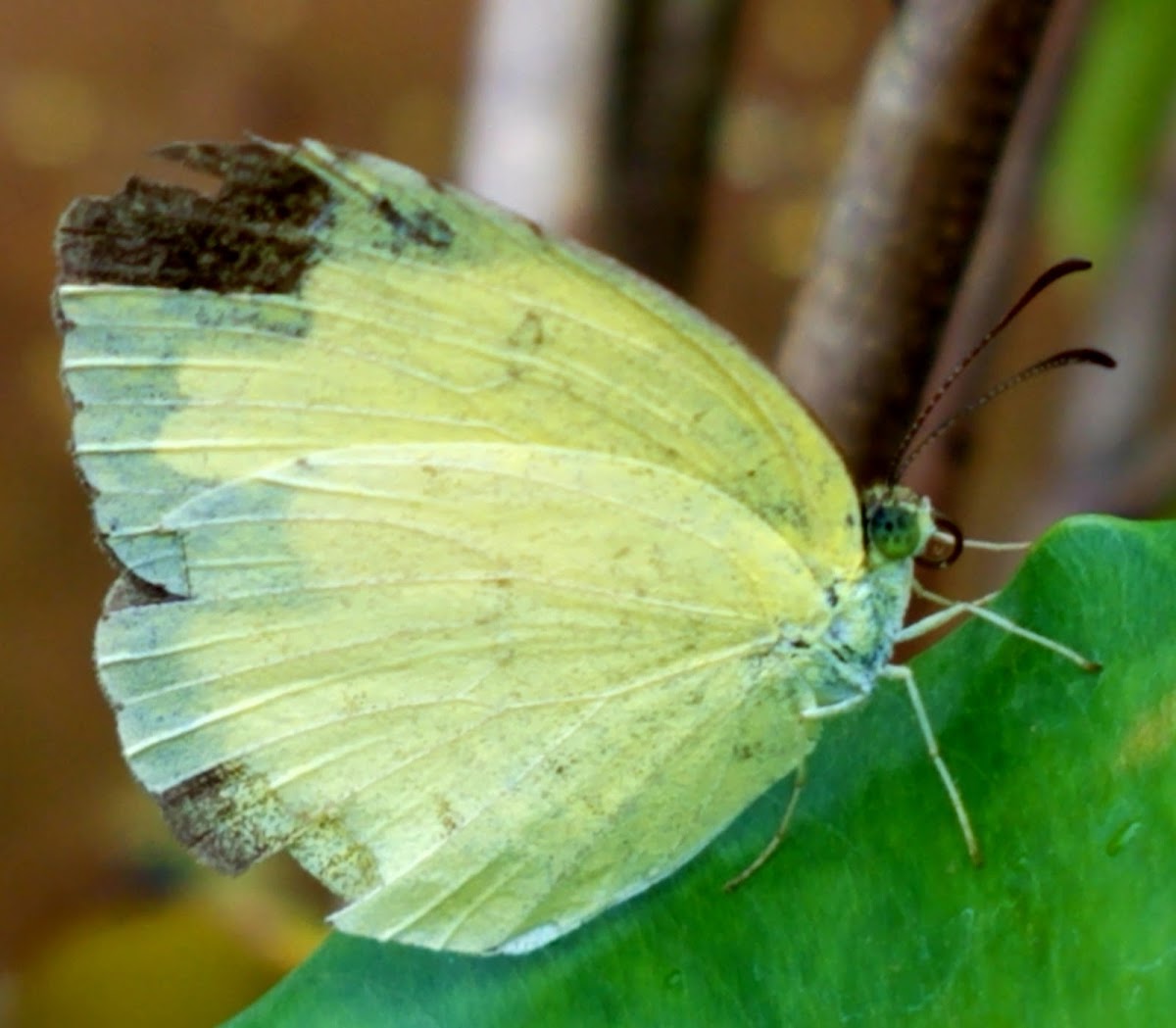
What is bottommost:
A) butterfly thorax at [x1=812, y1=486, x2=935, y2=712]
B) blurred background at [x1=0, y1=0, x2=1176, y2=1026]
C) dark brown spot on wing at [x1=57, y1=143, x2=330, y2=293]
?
blurred background at [x1=0, y1=0, x2=1176, y2=1026]

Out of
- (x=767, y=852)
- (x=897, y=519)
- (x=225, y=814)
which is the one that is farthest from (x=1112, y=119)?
(x=225, y=814)

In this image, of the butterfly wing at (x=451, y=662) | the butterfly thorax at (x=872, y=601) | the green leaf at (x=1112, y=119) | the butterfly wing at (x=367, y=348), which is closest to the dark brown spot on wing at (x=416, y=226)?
the butterfly wing at (x=367, y=348)

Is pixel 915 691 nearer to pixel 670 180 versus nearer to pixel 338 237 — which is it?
pixel 338 237

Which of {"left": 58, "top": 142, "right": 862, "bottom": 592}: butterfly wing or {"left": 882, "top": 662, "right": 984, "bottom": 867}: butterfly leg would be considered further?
{"left": 58, "top": 142, "right": 862, "bottom": 592}: butterfly wing

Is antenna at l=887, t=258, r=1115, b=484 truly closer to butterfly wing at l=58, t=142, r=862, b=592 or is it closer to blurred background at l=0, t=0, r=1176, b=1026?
butterfly wing at l=58, t=142, r=862, b=592

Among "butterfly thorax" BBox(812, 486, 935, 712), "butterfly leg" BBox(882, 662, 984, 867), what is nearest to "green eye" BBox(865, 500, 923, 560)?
"butterfly thorax" BBox(812, 486, 935, 712)

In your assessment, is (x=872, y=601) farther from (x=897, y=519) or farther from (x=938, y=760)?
(x=938, y=760)

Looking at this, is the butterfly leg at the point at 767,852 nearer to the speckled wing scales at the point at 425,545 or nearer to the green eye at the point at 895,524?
the speckled wing scales at the point at 425,545
